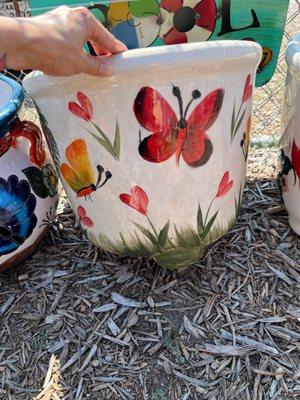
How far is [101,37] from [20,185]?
43cm

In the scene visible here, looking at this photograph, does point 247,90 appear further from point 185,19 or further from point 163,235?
point 185,19

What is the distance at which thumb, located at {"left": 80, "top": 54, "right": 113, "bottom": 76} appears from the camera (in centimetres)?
72

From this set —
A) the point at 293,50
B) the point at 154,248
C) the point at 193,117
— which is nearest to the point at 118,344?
the point at 154,248

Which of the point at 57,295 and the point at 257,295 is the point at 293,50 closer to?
the point at 257,295

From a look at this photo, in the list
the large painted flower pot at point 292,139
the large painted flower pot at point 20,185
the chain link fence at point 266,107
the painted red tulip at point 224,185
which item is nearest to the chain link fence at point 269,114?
the chain link fence at point 266,107

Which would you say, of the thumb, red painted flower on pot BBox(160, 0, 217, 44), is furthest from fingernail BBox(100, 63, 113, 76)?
red painted flower on pot BBox(160, 0, 217, 44)

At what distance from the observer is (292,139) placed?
1055 mm

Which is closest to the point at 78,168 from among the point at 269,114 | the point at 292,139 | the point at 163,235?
the point at 163,235

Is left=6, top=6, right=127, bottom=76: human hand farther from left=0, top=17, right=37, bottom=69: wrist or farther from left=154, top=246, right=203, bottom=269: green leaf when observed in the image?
left=154, top=246, right=203, bottom=269: green leaf

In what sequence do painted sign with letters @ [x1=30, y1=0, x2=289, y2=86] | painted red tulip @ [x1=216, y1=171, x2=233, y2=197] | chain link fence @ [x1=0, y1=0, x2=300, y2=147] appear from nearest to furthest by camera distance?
painted red tulip @ [x1=216, y1=171, x2=233, y2=197] < painted sign with letters @ [x1=30, y1=0, x2=289, y2=86] < chain link fence @ [x1=0, y1=0, x2=300, y2=147]

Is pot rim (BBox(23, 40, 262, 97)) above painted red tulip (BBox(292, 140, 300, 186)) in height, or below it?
above

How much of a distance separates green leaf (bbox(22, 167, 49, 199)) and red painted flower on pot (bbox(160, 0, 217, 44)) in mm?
447

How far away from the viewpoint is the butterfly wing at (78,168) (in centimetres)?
87

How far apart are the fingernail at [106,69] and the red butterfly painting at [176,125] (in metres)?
→ 0.06
